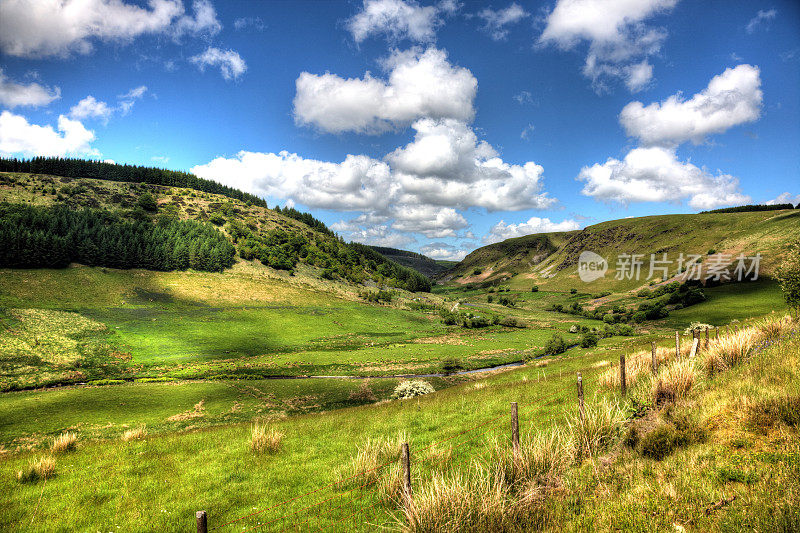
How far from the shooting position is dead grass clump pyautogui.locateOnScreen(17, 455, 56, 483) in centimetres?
1103

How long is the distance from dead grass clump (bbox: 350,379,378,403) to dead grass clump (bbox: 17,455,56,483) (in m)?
29.5

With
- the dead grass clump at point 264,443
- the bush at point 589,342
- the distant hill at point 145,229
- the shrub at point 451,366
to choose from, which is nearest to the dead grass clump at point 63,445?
the dead grass clump at point 264,443

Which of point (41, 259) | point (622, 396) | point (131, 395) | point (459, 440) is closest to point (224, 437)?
point (459, 440)

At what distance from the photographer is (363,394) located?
41.3 m

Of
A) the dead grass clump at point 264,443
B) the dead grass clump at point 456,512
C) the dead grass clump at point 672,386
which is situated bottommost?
the dead grass clump at point 264,443

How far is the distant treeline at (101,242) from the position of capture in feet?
279

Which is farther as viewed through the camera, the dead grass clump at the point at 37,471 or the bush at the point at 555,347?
the bush at the point at 555,347

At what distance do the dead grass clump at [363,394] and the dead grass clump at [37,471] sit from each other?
29495 millimetres

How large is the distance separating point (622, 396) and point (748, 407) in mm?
5473

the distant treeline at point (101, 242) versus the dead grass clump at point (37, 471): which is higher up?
the distant treeline at point (101, 242)

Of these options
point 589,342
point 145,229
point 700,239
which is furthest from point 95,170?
point 700,239

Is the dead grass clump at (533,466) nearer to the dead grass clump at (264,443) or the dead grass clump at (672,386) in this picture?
the dead grass clump at (672,386)

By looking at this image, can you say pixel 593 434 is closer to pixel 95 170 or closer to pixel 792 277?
pixel 792 277

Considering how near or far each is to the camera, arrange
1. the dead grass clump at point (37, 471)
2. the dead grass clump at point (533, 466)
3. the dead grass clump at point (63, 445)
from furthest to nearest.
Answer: the dead grass clump at point (63, 445)
the dead grass clump at point (37, 471)
the dead grass clump at point (533, 466)
